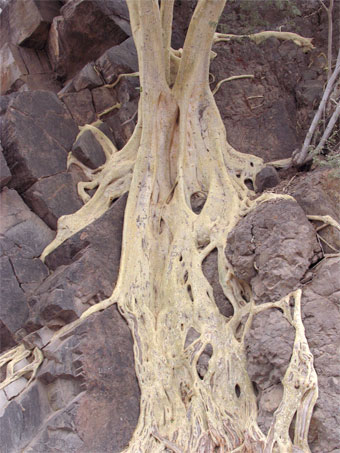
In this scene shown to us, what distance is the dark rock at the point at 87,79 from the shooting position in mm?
8703

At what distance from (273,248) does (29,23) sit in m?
6.81

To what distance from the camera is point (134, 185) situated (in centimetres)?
691

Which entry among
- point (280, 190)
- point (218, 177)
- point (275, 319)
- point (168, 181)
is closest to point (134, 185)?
point (168, 181)

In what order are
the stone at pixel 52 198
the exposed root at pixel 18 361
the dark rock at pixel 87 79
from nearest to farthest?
the exposed root at pixel 18 361, the stone at pixel 52 198, the dark rock at pixel 87 79

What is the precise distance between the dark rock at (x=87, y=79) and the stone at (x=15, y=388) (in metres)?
5.10

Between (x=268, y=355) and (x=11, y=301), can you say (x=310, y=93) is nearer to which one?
(x=268, y=355)

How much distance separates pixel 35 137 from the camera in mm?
7566

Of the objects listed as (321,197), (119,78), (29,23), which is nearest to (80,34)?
(29,23)

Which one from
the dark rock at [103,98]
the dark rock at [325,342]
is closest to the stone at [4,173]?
the dark rock at [103,98]

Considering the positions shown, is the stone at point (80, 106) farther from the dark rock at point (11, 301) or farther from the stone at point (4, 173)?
the dark rock at point (11, 301)

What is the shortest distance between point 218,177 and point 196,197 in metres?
0.40

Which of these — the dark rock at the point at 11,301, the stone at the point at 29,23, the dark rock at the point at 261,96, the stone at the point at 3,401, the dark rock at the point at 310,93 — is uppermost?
the stone at the point at 29,23

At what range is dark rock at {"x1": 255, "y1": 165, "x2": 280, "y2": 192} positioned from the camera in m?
6.84

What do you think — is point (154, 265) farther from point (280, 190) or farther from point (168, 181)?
point (280, 190)
